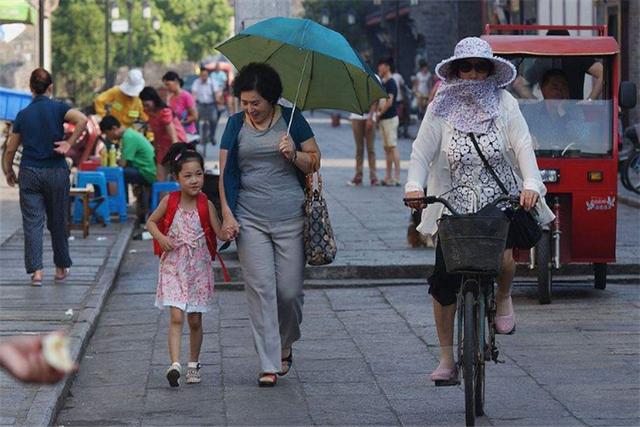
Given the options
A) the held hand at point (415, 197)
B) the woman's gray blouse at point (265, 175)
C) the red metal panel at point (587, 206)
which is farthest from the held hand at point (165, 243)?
the red metal panel at point (587, 206)

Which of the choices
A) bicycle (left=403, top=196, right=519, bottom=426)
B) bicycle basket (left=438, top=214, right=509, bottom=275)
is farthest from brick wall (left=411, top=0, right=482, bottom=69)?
bicycle basket (left=438, top=214, right=509, bottom=275)

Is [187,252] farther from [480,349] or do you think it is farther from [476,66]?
[480,349]

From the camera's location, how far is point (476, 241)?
670cm

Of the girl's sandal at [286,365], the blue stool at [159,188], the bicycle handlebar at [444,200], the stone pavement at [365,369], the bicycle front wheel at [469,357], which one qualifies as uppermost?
the bicycle handlebar at [444,200]

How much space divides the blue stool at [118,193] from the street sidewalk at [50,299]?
37cm

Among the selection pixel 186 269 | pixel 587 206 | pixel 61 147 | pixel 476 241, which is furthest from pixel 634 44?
pixel 476 241

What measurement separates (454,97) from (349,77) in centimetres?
135

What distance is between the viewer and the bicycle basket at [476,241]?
21.9 ft

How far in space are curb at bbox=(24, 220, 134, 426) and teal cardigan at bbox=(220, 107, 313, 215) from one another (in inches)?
51.4

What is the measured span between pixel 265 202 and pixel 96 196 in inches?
377

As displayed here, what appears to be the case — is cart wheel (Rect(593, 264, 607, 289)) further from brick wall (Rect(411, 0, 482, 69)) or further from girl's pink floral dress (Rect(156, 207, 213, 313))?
brick wall (Rect(411, 0, 482, 69))

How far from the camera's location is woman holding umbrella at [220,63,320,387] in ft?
26.7

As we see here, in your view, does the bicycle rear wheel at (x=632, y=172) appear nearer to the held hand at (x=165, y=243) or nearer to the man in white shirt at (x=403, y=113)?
the held hand at (x=165, y=243)

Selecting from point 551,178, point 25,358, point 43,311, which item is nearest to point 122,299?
point 43,311
